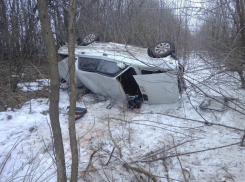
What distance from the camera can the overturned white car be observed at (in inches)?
213

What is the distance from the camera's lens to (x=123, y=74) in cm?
591

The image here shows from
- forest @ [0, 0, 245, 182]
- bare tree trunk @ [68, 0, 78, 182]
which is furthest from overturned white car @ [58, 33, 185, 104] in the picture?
bare tree trunk @ [68, 0, 78, 182]

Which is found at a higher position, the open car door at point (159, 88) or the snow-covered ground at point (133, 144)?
the open car door at point (159, 88)

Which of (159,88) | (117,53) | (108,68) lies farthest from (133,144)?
(117,53)

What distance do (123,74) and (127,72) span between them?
134mm

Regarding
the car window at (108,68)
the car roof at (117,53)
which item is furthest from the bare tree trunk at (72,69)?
the car window at (108,68)

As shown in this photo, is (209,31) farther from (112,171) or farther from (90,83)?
(112,171)

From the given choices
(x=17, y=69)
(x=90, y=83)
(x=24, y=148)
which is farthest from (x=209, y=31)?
(x=24, y=148)

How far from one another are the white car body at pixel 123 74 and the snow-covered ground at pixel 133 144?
404 millimetres

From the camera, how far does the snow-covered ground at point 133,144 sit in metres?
3.05

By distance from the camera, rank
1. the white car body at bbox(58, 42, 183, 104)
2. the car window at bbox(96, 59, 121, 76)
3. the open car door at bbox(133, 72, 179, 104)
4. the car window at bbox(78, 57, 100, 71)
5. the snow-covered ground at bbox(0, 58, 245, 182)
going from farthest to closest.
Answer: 1. the car window at bbox(78, 57, 100, 71)
2. the car window at bbox(96, 59, 121, 76)
3. the white car body at bbox(58, 42, 183, 104)
4. the open car door at bbox(133, 72, 179, 104)
5. the snow-covered ground at bbox(0, 58, 245, 182)

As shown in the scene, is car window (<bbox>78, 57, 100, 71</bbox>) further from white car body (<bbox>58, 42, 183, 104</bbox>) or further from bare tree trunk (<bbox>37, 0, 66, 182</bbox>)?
bare tree trunk (<bbox>37, 0, 66, 182</bbox>)

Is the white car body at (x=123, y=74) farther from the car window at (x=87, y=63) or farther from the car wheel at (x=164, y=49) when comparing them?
the car wheel at (x=164, y=49)

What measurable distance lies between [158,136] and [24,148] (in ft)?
8.49
